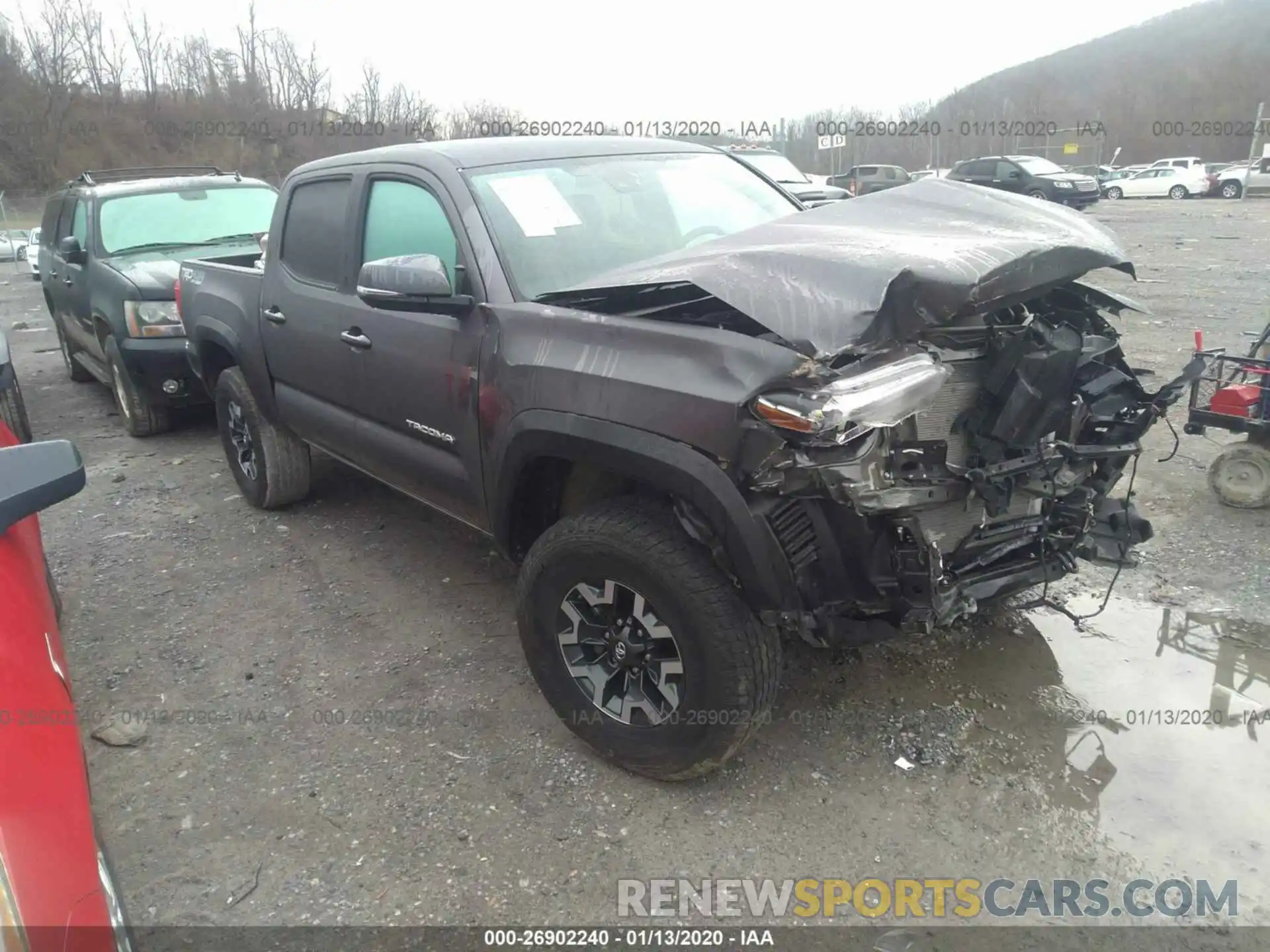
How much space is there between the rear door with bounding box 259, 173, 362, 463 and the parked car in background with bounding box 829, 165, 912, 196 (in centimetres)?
2163

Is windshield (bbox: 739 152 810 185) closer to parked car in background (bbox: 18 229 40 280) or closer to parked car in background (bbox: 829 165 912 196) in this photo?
parked car in background (bbox: 829 165 912 196)

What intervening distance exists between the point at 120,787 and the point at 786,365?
2.64 meters

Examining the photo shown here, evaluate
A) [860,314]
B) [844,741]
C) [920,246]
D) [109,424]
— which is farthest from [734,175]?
[109,424]

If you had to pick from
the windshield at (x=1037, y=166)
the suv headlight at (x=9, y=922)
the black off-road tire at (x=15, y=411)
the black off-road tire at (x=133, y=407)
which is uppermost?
the windshield at (x=1037, y=166)

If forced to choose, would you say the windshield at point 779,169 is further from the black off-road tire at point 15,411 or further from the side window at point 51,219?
the black off-road tire at point 15,411

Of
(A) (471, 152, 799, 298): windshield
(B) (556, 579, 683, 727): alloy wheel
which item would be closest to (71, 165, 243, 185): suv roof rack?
(A) (471, 152, 799, 298): windshield

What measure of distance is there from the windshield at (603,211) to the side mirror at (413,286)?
0.23 m

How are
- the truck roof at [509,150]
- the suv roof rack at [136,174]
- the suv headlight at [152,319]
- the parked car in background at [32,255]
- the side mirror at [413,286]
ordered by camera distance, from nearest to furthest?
the side mirror at [413,286] → the truck roof at [509,150] → the suv headlight at [152,319] → the suv roof rack at [136,174] → the parked car in background at [32,255]

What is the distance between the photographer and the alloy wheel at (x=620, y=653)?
2.63 metres

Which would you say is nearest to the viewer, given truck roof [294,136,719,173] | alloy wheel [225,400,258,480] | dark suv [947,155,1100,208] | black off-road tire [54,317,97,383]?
truck roof [294,136,719,173]

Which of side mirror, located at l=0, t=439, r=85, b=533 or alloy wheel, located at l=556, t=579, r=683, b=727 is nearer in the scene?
side mirror, located at l=0, t=439, r=85, b=533

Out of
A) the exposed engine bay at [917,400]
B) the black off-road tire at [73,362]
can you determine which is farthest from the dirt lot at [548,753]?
the black off-road tire at [73,362]

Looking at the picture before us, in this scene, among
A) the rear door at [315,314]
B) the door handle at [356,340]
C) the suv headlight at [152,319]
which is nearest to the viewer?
the door handle at [356,340]

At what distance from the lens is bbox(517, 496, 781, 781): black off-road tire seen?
2.45m
